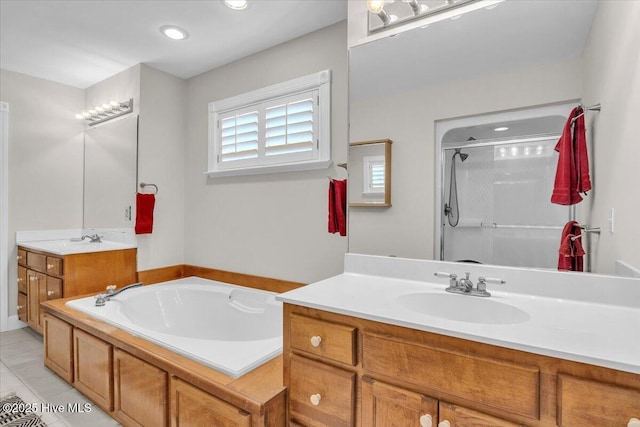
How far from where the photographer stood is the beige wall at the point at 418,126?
1385 mm

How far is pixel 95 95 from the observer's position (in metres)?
3.62

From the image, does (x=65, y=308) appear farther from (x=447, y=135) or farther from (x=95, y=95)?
(x=447, y=135)

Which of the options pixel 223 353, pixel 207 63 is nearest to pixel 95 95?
pixel 207 63

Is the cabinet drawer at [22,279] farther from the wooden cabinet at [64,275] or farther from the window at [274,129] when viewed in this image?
the window at [274,129]

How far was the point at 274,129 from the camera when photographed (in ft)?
8.96

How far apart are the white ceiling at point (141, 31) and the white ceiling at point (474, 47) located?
0.65 metres

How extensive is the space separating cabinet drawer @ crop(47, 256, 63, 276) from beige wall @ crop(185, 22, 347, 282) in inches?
40.6

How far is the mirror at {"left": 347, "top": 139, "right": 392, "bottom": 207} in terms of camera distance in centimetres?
180

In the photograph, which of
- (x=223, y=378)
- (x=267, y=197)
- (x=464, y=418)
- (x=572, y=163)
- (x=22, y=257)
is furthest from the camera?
(x=22, y=257)

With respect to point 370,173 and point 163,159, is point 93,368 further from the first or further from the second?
point 370,173

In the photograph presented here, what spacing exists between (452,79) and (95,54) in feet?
9.87

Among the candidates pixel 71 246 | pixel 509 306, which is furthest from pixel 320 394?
pixel 71 246

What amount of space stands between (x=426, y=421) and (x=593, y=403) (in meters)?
0.43

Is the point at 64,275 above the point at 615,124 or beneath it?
beneath
